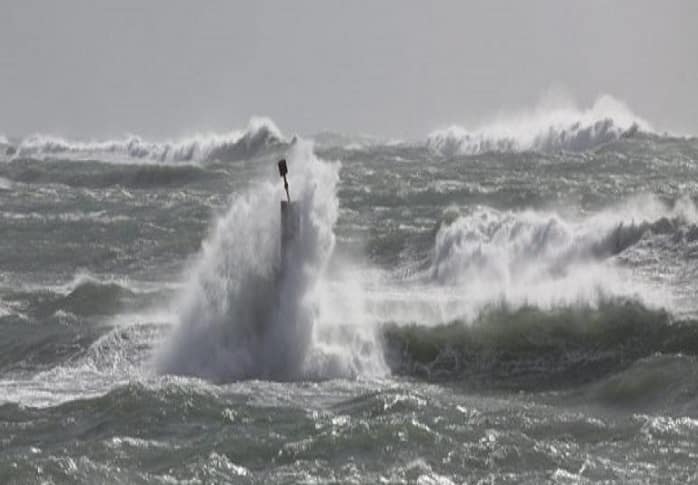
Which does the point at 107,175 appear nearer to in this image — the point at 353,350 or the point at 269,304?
the point at 269,304

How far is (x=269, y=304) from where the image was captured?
19266mm

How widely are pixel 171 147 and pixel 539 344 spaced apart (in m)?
66.3

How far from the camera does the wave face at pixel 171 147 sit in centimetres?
7370

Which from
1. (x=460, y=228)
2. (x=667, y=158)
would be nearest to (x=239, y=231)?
(x=460, y=228)

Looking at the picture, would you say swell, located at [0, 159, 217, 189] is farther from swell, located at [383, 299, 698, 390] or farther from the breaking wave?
swell, located at [383, 299, 698, 390]

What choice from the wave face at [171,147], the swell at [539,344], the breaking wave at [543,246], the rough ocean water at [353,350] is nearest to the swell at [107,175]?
the wave face at [171,147]

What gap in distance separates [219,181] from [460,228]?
2436 centimetres

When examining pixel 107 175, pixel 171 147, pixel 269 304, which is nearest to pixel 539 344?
Result: pixel 269 304

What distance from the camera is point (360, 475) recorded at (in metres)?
12.6

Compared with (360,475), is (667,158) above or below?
above

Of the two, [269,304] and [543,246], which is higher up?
[543,246]

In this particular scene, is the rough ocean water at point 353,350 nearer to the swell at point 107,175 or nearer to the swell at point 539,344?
the swell at point 539,344

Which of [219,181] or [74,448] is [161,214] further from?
[74,448]

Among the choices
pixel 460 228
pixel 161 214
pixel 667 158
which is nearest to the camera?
pixel 460 228
